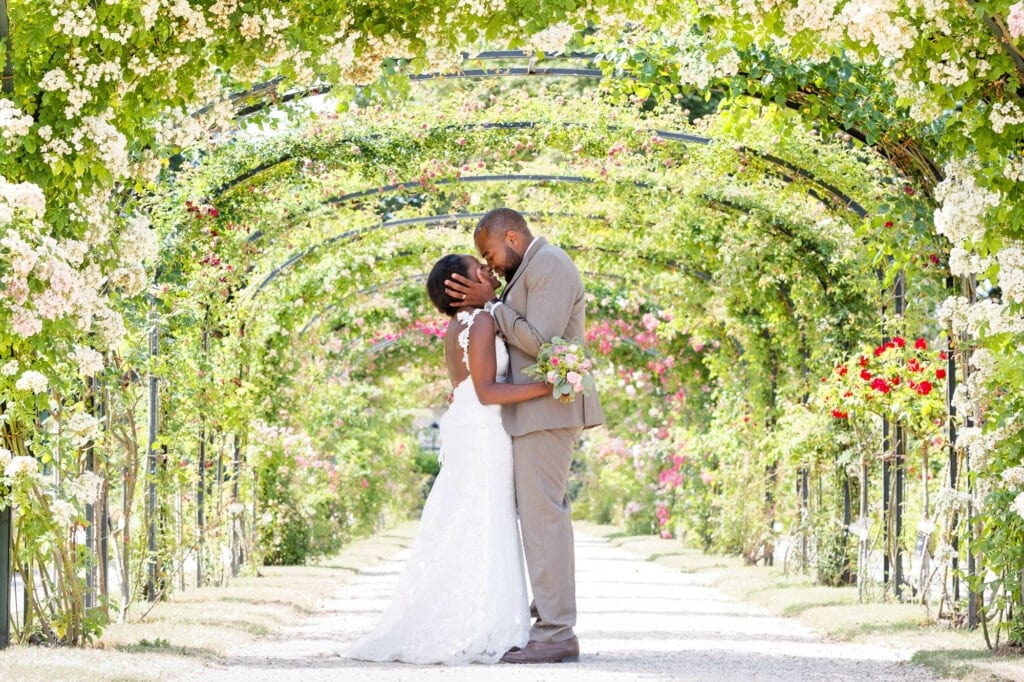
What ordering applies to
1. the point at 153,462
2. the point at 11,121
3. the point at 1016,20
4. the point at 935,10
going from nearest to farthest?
the point at 1016,20 → the point at 935,10 → the point at 11,121 → the point at 153,462

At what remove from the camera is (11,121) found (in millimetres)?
4934

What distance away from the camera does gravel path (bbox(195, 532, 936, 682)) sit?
16.2 ft

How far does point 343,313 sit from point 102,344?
9.25 m

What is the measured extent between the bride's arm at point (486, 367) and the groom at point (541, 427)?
0.19 feet

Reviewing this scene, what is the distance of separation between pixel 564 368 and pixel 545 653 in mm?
1034

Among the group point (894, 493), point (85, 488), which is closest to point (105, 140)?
point (85, 488)

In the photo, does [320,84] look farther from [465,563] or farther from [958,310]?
[958,310]

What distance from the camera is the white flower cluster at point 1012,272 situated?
4855mm

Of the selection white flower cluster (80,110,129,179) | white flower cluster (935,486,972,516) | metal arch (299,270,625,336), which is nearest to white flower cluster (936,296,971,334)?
white flower cluster (935,486,972,516)

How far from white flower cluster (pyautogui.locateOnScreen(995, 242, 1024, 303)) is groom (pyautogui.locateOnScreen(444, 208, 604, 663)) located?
1.50 meters

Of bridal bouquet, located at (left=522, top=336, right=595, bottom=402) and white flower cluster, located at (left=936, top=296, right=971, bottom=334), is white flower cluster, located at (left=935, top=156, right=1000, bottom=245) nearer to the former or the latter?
white flower cluster, located at (left=936, top=296, right=971, bottom=334)

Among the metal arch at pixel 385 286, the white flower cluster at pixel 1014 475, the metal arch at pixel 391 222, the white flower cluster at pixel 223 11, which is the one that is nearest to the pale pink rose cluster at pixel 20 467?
the white flower cluster at pixel 223 11

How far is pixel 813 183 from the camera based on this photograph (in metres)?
8.70

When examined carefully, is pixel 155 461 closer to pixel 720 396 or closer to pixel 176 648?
pixel 176 648
